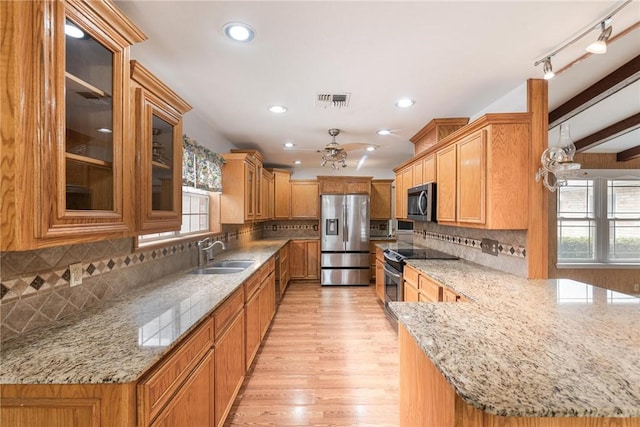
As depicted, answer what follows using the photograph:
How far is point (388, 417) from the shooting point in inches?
75.6

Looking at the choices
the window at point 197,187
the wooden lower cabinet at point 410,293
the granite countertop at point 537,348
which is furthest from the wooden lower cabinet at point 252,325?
the wooden lower cabinet at point 410,293

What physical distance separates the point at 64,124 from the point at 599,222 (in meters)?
7.08

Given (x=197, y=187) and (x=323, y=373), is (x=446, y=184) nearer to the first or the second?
(x=323, y=373)

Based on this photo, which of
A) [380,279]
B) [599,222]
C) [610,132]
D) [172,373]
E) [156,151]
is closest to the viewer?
[172,373]

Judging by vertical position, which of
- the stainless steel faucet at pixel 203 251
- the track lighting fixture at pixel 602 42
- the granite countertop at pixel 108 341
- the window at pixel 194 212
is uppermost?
the track lighting fixture at pixel 602 42

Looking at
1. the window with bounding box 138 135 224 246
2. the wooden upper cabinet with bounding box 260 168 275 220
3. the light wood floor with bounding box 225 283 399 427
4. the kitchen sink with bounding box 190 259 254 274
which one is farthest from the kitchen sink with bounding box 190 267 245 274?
the wooden upper cabinet with bounding box 260 168 275 220

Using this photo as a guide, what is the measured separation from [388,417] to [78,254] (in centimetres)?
222

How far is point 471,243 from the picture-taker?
2.95m

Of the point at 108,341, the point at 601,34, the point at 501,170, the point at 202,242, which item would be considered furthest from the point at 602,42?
the point at 202,242

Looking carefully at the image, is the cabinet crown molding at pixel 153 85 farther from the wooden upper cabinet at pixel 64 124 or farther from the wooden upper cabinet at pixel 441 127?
the wooden upper cabinet at pixel 441 127

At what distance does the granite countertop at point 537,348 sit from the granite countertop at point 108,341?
3.51ft

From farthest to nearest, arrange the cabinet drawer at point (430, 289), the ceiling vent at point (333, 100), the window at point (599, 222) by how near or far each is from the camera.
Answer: the window at point (599, 222)
the ceiling vent at point (333, 100)
the cabinet drawer at point (430, 289)

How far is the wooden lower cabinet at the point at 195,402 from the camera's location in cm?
110

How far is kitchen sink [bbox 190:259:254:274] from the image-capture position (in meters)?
2.58
